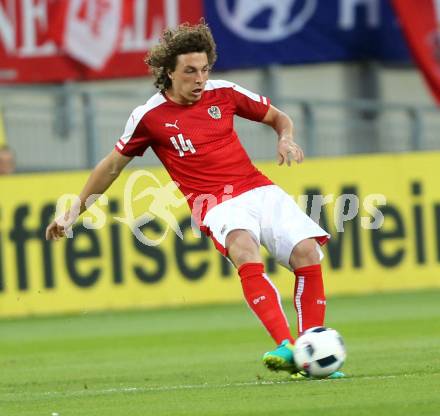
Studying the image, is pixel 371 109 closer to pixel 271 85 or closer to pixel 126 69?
pixel 271 85

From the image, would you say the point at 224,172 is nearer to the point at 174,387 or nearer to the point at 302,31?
the point at 174,387

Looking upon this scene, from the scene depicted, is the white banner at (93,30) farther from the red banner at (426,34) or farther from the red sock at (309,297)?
the red sock at (309,297)

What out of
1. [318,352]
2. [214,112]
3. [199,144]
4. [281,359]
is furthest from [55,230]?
[318,352]

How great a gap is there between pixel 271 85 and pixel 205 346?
10.5 m

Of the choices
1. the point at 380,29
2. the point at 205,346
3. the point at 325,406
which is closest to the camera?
the point at 325,406

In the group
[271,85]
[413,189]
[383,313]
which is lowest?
[383,313]

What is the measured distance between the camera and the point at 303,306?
357 inches

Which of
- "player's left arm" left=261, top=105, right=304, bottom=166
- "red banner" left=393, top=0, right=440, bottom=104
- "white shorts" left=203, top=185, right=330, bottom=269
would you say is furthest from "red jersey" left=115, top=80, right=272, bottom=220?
"red banner" left=393, top=0, right=440, bottom=104

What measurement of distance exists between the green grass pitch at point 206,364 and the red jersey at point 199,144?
128 cm

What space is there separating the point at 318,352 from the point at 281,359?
232 mm

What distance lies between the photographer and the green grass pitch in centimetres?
780

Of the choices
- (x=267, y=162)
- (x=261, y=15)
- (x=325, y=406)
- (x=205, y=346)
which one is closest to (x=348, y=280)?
(x=267, y=162)

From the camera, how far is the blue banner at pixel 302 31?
21938mm

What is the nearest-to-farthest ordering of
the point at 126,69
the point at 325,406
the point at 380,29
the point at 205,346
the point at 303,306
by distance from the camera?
1. the point at 325,406
2. the point at 303,306
3. the point at 205,346
4. the point at 126,69
5. the point at 380,29
